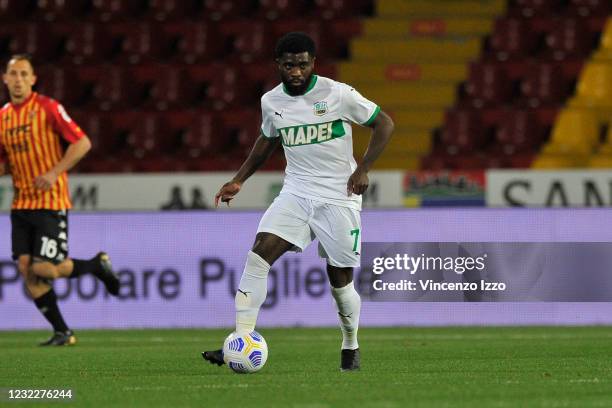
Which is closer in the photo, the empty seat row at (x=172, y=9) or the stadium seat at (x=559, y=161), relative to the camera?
the stadium seat at (x=559, y=161)

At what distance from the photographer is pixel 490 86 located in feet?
54.0

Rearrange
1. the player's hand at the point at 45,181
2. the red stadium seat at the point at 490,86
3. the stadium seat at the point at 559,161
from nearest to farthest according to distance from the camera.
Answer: the player's hand at the point at 45,181 → the stadium seat at the point at 559,161 → the red stadium seat at the point at 490,86

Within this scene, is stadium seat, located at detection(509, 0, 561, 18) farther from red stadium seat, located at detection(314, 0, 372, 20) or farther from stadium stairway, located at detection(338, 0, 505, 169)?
red stadium seat, located at detection(314, 0, 372, 20)

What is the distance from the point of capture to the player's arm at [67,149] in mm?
9242

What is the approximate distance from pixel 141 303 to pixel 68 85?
611 cm

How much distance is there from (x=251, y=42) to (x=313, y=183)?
10507mm

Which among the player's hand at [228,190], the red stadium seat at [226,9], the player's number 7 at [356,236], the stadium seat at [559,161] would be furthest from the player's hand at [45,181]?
the red stadium seat at [226,9]

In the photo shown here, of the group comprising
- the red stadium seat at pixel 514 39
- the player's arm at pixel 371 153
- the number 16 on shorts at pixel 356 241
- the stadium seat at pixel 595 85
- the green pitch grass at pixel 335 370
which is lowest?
the green pitch grass at pixel 335 370

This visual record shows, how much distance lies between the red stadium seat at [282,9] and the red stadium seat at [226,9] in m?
0.20

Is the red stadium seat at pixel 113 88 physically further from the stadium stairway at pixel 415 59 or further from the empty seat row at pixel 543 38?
the empty seat row at pixel 543 38

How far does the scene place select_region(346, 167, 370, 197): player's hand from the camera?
6.84 metres

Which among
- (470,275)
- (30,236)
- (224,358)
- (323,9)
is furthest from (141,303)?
(323,9)

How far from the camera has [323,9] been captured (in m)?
17.8

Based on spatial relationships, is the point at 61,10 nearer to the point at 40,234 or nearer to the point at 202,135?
the point at 202,135
